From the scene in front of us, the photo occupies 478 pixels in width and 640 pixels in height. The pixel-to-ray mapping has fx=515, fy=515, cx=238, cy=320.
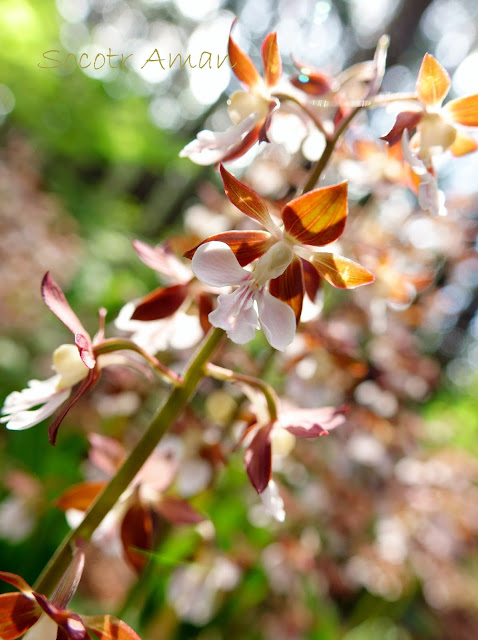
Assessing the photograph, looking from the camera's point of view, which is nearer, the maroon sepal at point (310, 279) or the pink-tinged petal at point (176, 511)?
the maroon sepal at point (310, 279)

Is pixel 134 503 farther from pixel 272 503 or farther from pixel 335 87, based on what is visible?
pixel 335 87

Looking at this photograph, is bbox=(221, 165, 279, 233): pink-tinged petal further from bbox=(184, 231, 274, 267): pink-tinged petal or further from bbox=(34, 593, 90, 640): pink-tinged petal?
bbox=(34, 593, 90, 640): pink-tinged petal

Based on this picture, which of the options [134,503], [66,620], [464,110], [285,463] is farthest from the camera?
[285,463]

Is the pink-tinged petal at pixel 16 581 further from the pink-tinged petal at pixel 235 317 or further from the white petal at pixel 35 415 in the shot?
the pink-tinged petal at pixel 235 317

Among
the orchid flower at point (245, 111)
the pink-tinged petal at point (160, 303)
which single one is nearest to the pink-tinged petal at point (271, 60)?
the orchid flower at point (245, 111)

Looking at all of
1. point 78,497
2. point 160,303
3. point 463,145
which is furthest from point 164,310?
point 463,145

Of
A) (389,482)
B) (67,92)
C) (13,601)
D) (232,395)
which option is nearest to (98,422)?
(232,395)
